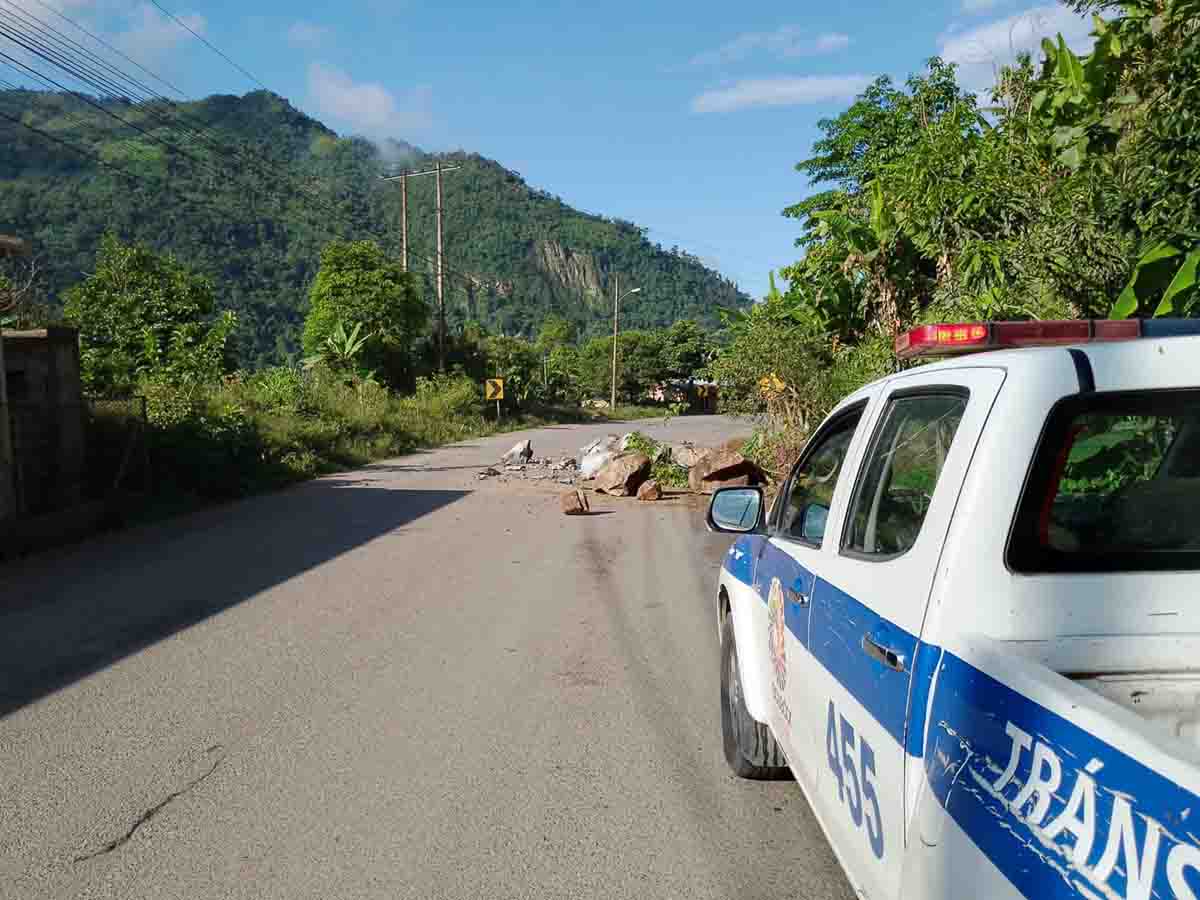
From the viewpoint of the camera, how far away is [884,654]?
2.35 metres

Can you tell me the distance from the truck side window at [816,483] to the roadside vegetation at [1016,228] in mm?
3998

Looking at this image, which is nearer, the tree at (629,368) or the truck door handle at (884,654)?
the truck door handle at (884,654)

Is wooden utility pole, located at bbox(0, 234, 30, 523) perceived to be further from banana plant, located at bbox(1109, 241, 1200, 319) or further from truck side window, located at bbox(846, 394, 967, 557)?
banana plant, located at bbox(1109, 241, 1200, 319)

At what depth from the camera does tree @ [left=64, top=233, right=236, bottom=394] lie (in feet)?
102

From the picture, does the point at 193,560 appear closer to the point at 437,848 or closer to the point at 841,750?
the point at 437,848

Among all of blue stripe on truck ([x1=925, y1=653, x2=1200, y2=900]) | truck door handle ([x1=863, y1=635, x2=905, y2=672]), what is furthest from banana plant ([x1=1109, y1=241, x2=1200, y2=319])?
blue stripe on truck ([x1=925, y1=653, x2=1200, y2=900])

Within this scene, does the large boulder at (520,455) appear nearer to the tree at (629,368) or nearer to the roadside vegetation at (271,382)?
the roadside vegetation at (271,382)

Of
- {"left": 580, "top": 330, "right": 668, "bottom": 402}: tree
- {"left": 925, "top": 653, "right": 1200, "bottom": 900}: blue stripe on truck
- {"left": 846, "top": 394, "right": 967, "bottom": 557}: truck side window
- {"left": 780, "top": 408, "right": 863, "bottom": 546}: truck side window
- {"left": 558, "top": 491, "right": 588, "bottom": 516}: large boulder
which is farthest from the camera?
{"left": 580, "top": 330, "right": 668, "bottom": 402}: tree

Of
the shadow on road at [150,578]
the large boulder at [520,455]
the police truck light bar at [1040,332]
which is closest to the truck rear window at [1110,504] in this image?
the police truck light bar at [1040,332]

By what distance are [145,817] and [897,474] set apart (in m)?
3.33

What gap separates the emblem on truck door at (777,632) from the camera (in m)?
3.56

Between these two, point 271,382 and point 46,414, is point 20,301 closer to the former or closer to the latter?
point 46,414

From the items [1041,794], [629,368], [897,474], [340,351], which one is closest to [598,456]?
[897,474]

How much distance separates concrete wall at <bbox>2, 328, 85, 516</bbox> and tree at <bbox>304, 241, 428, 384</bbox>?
26920mm
